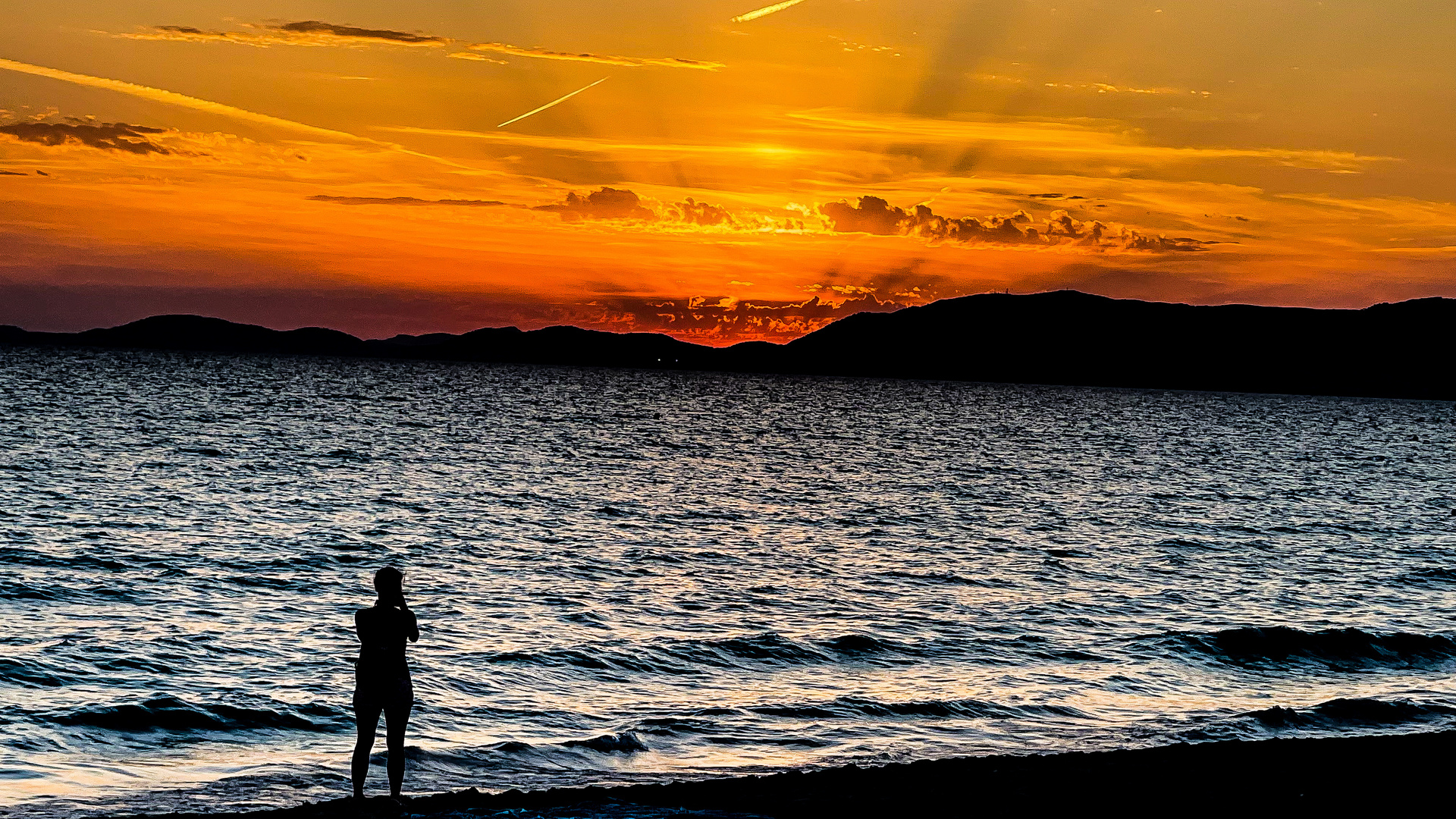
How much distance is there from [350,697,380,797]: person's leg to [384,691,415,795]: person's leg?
12 cm

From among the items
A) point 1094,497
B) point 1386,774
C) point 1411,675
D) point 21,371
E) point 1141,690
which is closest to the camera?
point 1386,774

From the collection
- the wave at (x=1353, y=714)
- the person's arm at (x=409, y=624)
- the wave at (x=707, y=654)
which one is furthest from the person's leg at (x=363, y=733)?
the wave at (x=1353, y=714)

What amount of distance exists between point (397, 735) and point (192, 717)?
594 centimetres

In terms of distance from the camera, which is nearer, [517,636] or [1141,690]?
[1141,690]

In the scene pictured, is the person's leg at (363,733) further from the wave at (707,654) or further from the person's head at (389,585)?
the wave at (707,654)

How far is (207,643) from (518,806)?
10.6 meters

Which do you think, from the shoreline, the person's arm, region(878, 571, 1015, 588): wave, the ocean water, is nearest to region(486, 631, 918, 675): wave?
the ocean water

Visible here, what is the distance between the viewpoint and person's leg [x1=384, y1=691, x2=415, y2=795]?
11.8 metres

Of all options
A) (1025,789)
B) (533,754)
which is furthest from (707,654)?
(1025,789)

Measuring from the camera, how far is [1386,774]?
13383 millimetres

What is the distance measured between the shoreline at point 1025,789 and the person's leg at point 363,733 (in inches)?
10.2

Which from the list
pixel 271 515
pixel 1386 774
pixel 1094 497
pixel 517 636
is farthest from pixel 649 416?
pixel 1386 774

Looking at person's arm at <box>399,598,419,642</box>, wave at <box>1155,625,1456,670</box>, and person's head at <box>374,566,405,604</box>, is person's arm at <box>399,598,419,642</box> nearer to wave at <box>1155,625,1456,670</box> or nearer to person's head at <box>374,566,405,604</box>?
person's head at <box>374,566,405,604</box>

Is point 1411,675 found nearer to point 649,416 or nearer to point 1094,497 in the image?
point 1094,497
